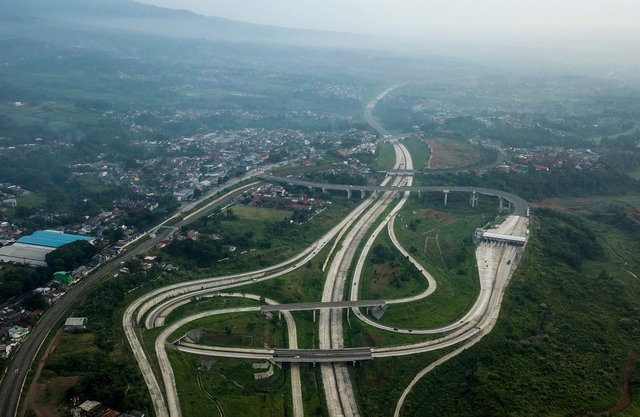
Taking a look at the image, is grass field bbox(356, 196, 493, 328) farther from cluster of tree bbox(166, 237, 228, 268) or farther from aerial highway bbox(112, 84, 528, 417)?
cluster of tree bbox(166, 237, 228, 268)

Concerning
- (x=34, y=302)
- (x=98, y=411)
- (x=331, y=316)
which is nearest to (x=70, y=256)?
(x=34, y=302)

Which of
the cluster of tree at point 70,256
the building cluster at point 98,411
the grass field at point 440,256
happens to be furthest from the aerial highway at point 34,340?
the grass field at point 440,256

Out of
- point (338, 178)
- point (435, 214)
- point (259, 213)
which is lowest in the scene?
point (259, 213)

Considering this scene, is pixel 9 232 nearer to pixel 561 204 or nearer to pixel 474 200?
pixel 474 200

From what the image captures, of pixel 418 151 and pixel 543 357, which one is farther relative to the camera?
pixel 418 151

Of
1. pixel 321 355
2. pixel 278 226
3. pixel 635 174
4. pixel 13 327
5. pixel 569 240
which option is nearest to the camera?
pixel 13 327

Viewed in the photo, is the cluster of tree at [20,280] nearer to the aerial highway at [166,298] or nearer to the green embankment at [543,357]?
the aerial highway at [166,298]
